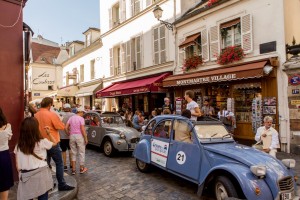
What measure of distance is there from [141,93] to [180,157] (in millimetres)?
9663

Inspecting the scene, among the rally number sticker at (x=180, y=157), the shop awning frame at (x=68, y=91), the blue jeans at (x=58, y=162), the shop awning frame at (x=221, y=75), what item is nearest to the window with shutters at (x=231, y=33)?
the shop awning frame at (x=221, y=75)

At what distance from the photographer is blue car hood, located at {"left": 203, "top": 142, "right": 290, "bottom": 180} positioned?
153 inches

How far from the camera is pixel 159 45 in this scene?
46.5 feet

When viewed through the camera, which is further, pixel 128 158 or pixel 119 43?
pixel 119 43

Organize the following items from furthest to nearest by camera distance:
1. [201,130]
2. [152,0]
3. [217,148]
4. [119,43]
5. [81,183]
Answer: [119,43], [152,0], [81,183], [201,130], [217,148]

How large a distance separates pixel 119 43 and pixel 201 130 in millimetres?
13906

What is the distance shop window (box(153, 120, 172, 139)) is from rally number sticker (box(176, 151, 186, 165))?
1.92 feet

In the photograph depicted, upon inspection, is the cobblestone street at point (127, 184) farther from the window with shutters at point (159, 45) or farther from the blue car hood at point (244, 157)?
→ the window with shutters at point (159, 45)

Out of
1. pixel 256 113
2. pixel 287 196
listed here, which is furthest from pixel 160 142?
pixel 256 113

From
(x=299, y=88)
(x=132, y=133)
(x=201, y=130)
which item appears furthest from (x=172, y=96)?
(x=201, y=130)

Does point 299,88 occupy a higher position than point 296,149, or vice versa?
point 299,88

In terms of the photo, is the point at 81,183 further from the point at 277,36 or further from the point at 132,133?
the point at 277,36

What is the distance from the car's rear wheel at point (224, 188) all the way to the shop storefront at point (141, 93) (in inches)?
346

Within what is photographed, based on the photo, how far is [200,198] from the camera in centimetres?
462
